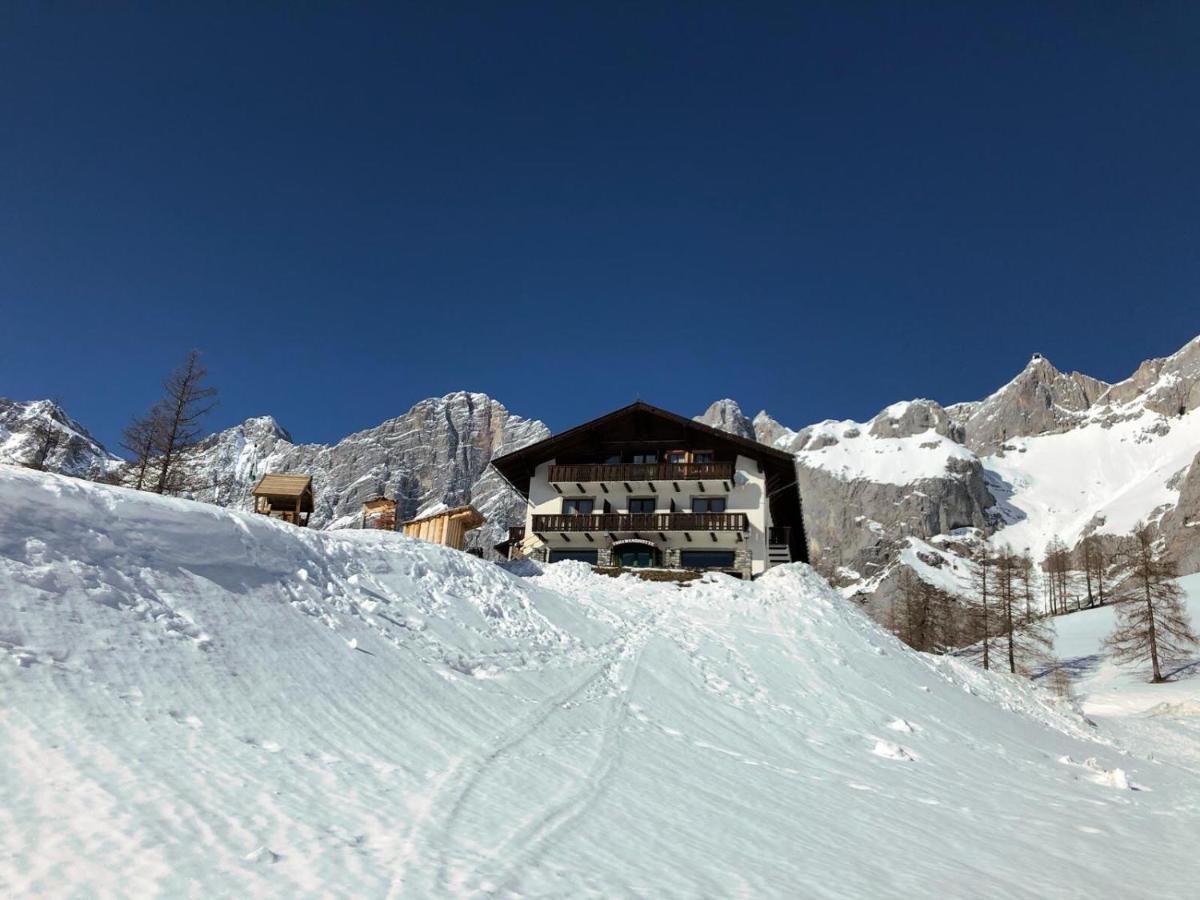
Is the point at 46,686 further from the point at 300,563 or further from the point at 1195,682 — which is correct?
the point at 1195,682

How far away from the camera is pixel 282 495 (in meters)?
25.7

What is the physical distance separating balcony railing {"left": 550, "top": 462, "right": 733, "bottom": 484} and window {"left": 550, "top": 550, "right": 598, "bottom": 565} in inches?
149

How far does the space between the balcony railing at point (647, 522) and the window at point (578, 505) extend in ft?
5.95

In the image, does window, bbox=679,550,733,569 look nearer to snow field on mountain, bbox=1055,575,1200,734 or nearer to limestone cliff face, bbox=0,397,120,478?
snow field on mountain, bbox=1055,575,1200,734

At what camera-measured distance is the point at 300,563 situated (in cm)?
1179

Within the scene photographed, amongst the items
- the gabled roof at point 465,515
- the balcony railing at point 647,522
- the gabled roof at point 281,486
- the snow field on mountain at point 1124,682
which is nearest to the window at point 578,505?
the balcony railing at point 647,522

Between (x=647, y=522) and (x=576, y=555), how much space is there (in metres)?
4.50

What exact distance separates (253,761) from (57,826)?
6.28ft

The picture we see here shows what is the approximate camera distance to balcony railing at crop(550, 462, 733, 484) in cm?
3706

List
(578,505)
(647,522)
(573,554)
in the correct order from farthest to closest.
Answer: (578,505), (573,554), (647,522)

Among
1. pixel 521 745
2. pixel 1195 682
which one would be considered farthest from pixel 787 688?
pixel 1195 682

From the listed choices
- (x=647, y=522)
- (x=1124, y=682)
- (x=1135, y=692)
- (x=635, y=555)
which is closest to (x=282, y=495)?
(x=635, y=555)

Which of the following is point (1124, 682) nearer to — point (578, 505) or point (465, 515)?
point (578, 505)

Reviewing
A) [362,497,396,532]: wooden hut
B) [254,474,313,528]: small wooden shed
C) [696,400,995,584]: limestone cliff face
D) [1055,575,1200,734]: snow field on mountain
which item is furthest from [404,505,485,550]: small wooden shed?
[696,400,995,584]: limestone cliff face
